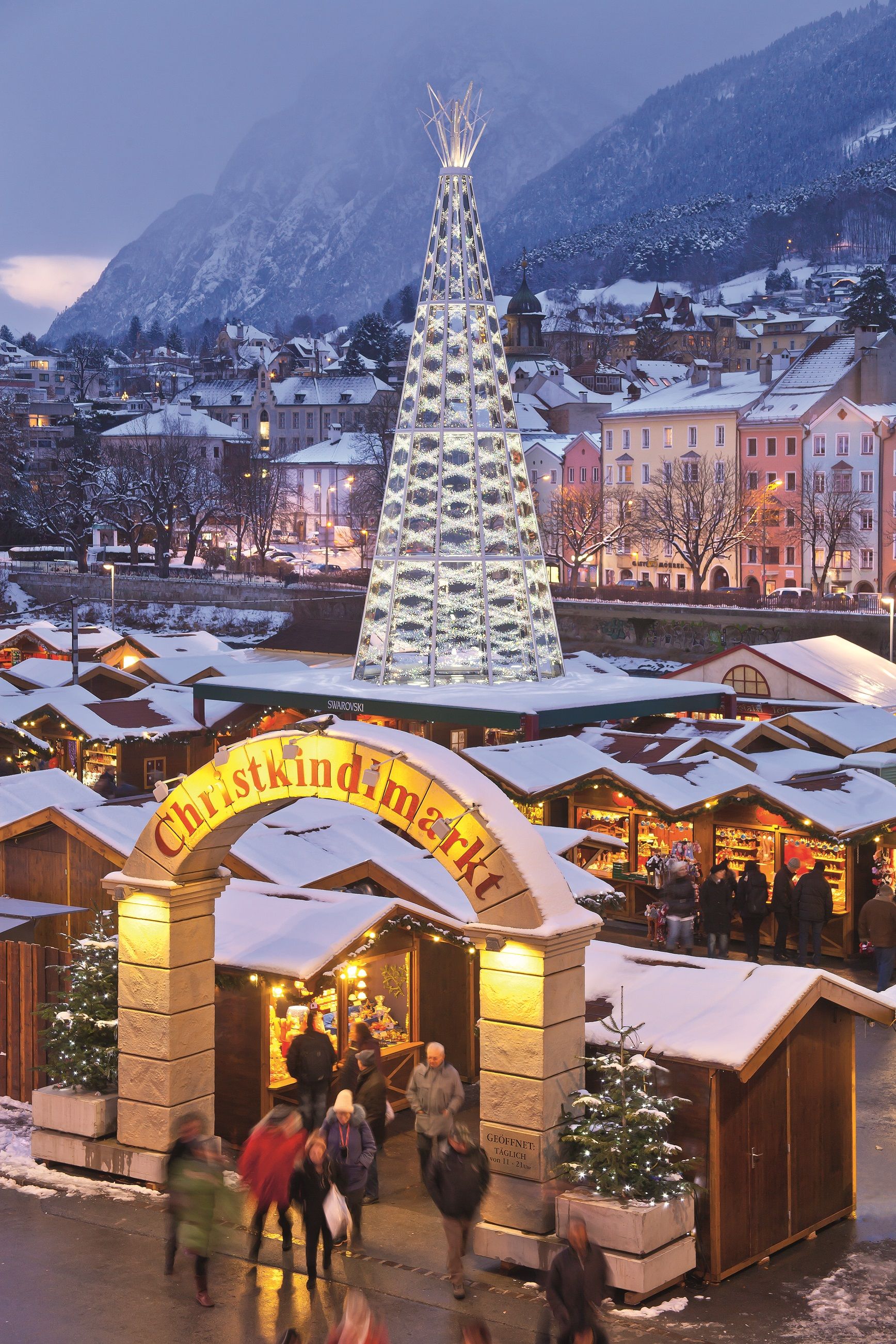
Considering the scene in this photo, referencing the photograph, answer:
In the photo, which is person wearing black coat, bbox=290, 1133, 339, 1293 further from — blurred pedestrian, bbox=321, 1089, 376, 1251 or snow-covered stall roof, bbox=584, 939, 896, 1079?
snow-covered stall roof, bbox=584, 939, 896, 1079

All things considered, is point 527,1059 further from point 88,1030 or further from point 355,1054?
point 88,1030

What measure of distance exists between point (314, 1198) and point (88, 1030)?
3.26 m

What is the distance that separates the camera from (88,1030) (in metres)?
13.3

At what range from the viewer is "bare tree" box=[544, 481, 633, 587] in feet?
275

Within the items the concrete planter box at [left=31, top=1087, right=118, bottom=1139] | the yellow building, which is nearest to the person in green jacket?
the concrete planter box at [left=31, top=1087, right=118, bottom=1139]

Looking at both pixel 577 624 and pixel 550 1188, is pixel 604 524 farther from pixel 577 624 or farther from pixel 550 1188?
pixel 550 1188

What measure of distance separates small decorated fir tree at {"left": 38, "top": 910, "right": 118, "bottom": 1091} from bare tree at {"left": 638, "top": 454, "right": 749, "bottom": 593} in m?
63.3

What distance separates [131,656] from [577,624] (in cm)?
2946

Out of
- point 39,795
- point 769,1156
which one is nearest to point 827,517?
point 39,795

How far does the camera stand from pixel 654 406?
85.7 metres

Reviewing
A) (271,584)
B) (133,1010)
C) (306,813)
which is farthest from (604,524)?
(133,1010)

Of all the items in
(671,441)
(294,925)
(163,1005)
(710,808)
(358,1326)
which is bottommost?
(358,1326)

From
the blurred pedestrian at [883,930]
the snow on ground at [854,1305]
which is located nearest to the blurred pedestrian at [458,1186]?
the snow on ground at [854,1305]

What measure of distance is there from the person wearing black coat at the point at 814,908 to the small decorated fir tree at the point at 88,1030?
9364mm
